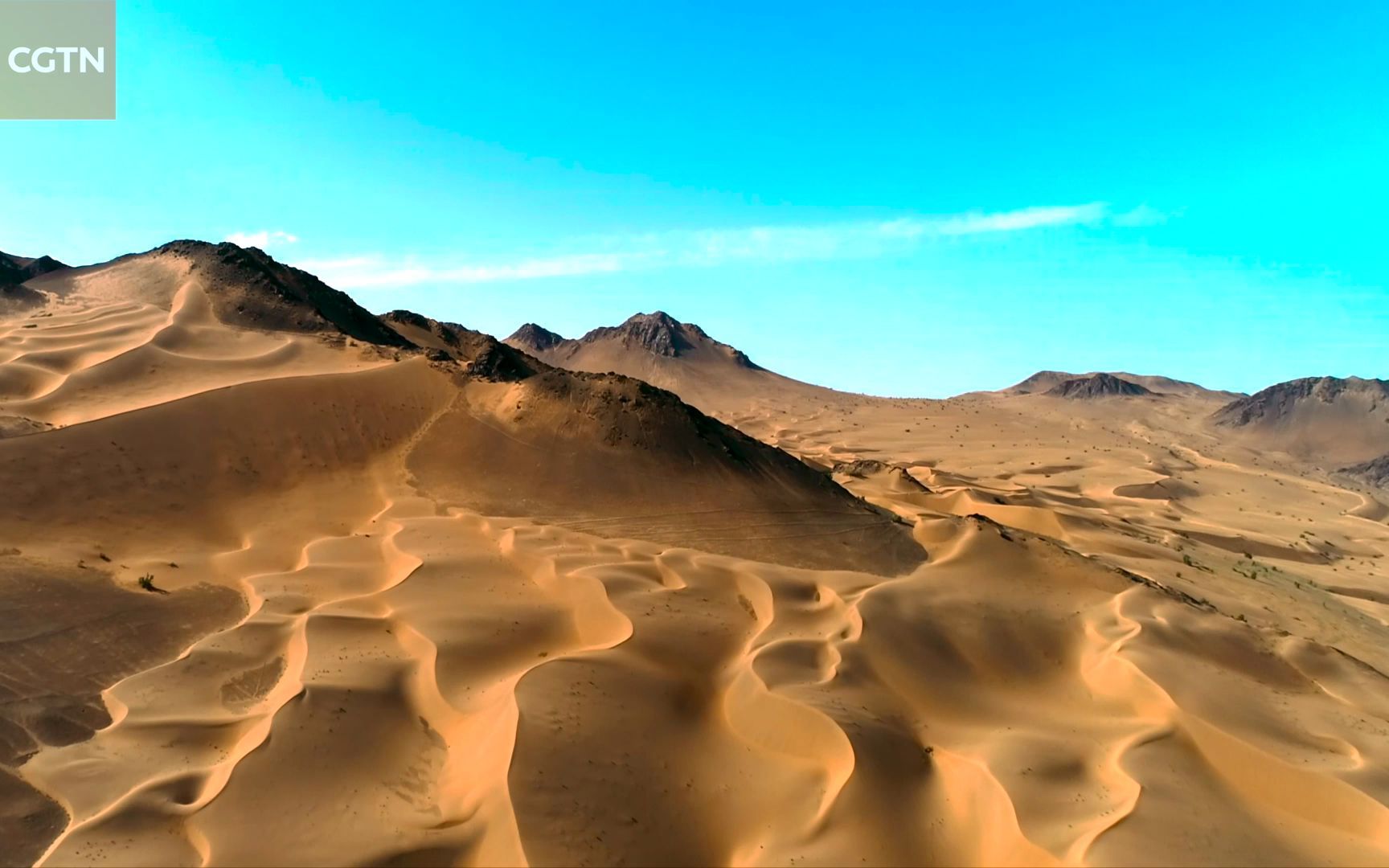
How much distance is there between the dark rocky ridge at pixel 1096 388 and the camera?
339 feet

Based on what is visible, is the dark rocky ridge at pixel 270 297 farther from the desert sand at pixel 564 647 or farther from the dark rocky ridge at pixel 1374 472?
the dark rocky ridge at pixel 1374 472

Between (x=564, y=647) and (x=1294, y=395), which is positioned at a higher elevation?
(x=1294, y=395)

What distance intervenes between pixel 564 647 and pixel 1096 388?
109 m

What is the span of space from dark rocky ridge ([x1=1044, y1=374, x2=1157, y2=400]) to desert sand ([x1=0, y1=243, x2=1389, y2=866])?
8697 centimetres

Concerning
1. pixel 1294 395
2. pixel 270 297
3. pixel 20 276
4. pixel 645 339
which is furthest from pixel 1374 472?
pixel 20 276

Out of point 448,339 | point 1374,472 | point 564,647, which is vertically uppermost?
point 448,339

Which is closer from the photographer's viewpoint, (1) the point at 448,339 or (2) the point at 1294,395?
(1) the point at 448,339

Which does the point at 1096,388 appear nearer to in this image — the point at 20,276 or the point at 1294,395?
the point at 1294,395

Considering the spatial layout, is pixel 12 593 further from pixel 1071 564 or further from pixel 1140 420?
pixel 1140 420

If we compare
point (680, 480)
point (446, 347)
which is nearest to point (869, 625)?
point (680, 480)

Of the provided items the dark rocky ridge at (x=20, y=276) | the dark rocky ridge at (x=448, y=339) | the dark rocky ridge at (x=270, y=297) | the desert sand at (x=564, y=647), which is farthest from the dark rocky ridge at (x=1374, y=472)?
the dark rocky ridge at (x=20, y=276)

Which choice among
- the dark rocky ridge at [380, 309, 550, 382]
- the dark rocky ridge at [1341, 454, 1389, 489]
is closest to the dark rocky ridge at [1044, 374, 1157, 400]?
the dark rocky ridge at [1341, 454, 1389, 489]

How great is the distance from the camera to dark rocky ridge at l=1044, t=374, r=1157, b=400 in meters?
103

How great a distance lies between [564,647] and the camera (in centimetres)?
971
